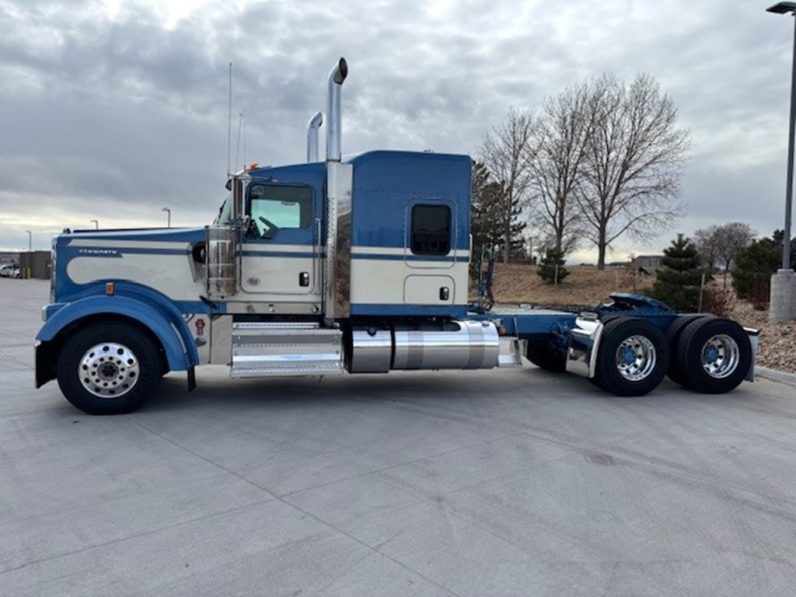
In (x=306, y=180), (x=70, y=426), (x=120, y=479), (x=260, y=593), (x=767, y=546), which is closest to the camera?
(x=260, y=593)

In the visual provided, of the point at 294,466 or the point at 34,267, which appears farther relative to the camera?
the point at 34,267

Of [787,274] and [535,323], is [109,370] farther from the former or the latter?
[787,274]

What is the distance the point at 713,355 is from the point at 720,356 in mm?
104

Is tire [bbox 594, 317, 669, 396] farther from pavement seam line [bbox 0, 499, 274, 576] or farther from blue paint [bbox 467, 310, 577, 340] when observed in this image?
pavement seam line [bbox 0, 499, 274, 576]

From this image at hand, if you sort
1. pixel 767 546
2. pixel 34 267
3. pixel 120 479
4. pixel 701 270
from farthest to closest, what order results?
pixel 34 267
pixel 701 270
pixel 120 479
pixel 767 546

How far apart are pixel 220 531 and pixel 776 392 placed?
8.13 m

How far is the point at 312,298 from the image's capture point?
304 inches

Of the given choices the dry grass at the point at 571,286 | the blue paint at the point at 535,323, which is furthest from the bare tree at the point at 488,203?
the blue paint at the point at 535,323

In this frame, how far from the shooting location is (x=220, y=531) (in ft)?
12.9

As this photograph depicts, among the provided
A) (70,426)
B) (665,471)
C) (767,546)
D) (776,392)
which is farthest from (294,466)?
(776,392)

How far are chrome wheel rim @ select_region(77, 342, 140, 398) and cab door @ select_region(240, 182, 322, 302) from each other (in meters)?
1.55

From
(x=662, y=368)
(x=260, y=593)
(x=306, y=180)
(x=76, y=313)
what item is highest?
(x=306, y=180)

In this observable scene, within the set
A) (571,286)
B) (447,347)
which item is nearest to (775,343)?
(447,347)

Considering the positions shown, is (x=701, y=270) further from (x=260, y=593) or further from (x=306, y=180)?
(x=260, y=593)
